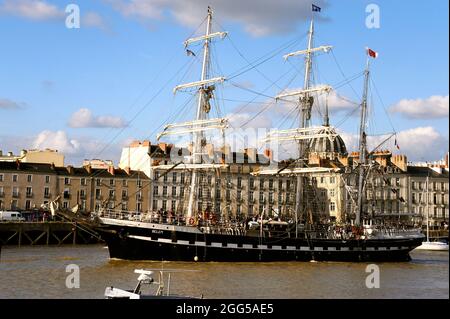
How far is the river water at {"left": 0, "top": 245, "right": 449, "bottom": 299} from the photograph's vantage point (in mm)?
33062

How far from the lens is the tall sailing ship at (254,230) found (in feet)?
163

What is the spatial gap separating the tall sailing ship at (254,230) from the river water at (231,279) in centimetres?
156

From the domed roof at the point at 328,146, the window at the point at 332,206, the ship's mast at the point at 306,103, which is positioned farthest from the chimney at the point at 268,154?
the ship's mast at the point at 306,103

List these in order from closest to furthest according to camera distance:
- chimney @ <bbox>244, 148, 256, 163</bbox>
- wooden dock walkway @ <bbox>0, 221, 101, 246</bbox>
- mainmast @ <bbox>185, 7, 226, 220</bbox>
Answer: mainmast @ <bbox>185, 7, 226, 220</bbox>
wooden dock walkway @ <bbox>0, 221, 101, 246</bbox>
chimney @ <bbox>244, 148, 256, 163</bbox>

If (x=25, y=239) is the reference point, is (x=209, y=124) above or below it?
above

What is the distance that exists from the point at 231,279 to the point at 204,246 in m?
11.7

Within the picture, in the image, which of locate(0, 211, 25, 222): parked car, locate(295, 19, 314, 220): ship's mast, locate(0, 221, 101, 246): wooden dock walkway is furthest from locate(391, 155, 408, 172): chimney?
locate(0, 211, 25, 222): parked car

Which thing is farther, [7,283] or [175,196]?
[175,196]

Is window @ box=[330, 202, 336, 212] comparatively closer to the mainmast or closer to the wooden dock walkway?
the wooden dock walkway

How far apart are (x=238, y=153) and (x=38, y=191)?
99.3ft

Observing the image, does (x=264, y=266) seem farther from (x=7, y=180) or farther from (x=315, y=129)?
(x=7, y=180)

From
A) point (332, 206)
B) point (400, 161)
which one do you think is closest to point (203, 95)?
point (332, 206)
